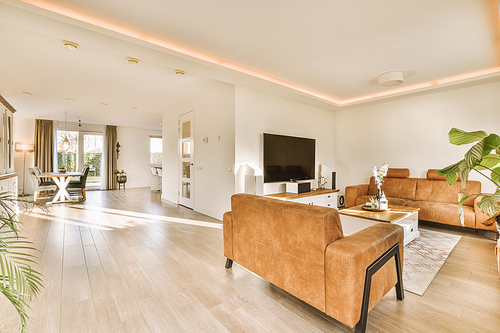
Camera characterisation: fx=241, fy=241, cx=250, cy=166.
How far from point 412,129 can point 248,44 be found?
406 cm

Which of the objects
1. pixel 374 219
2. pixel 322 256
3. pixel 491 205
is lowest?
pixel 374 219

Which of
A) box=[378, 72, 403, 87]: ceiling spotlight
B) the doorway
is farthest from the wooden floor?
the doorway

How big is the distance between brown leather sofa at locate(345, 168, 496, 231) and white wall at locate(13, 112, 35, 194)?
9850 mm

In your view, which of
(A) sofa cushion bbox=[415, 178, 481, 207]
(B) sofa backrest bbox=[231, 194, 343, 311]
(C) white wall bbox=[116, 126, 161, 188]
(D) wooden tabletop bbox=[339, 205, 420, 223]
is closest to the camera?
(B) sofa backrest bbox=[231, 194, 343, 311]

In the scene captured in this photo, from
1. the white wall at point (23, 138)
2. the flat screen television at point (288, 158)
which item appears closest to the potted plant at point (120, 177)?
the white wall at point (23, 138)

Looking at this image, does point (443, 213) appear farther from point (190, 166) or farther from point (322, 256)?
point (190, 166)

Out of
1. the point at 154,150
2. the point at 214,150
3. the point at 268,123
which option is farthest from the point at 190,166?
the point at 154,150

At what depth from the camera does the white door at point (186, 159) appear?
5488mm

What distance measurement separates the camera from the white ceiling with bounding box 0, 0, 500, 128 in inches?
92.0

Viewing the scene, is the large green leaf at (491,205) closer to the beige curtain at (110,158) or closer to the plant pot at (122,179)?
the plant pot at (122,179)

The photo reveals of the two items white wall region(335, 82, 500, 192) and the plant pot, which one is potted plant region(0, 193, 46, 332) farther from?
the plant pot

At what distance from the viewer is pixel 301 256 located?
166 centimetres

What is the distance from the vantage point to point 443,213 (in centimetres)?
396

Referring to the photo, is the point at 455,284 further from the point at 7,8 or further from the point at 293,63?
the point at 7,8
